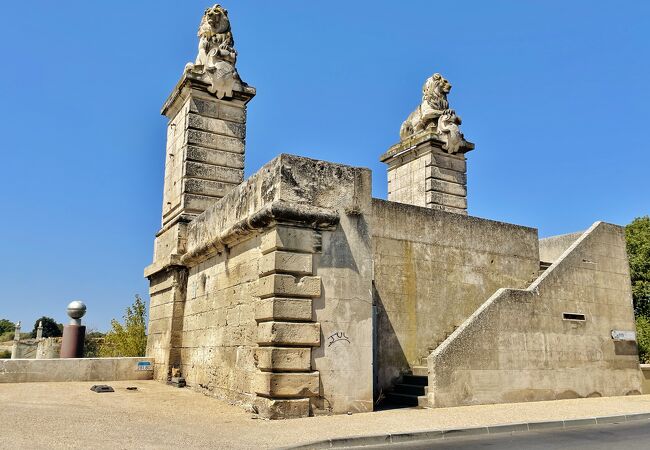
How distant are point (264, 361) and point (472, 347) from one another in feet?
11.9

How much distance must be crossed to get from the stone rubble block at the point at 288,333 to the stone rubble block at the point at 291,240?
1.01 metres

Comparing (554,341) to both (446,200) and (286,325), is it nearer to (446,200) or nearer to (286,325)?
(446,200)

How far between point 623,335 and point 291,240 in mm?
8007

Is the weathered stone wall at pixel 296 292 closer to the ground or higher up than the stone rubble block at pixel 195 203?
closer to the ground

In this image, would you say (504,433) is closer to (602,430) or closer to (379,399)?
(602,430)

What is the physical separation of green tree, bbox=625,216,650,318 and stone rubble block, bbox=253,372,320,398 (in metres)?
20.1

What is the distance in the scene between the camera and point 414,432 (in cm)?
629

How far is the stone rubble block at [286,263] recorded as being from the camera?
7.60m

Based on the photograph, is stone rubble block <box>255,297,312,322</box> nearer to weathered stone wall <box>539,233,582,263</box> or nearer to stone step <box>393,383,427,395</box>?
stone step <box>393,383,427,395</box>

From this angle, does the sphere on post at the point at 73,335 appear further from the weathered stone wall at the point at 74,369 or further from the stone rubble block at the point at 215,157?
the stone rubble block at the point at 215,157

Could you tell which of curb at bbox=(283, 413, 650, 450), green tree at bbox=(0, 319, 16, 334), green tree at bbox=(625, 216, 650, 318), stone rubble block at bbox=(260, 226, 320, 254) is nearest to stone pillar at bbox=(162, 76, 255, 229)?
stone rubble block at bbox=(260, 226, 320, 254)

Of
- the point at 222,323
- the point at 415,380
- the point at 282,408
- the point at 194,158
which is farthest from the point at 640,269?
the point at 282,408

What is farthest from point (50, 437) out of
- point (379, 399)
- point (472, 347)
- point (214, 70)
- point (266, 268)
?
point (214, 70)

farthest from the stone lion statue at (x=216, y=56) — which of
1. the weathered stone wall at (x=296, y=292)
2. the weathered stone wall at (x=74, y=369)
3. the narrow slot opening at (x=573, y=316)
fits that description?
the narrow slot opening at (x=573, y=316)
